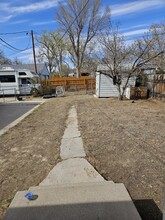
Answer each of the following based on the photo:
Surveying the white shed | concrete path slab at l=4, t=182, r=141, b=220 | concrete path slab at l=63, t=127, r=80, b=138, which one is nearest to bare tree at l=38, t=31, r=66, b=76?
the white shed

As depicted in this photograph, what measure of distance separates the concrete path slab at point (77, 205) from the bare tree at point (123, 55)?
9.88 m

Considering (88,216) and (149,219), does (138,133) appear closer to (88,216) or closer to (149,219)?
(149,219)

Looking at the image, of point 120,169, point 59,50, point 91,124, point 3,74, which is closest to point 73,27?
point 59,50

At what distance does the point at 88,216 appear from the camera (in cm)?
175

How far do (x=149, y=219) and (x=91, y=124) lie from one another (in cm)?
389

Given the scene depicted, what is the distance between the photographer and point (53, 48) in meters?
33.3

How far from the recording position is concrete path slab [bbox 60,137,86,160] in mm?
3422

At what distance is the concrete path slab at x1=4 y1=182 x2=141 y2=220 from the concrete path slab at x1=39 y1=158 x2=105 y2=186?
12.6 inches

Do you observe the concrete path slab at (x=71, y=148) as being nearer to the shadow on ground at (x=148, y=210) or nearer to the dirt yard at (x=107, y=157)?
the dirt yard at (x=107, y=157)

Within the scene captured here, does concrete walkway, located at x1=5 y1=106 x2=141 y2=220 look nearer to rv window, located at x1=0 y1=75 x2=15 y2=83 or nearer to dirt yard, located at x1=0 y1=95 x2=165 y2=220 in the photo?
dirt yard, located at x1=0 y1=95 x2=165 y2=220

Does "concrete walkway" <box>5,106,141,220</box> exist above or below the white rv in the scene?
below

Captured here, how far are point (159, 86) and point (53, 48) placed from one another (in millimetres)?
26662

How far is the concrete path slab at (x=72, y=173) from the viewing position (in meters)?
2.54

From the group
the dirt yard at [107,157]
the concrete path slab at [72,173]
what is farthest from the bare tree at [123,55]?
the concrete path slab at [72,173]
